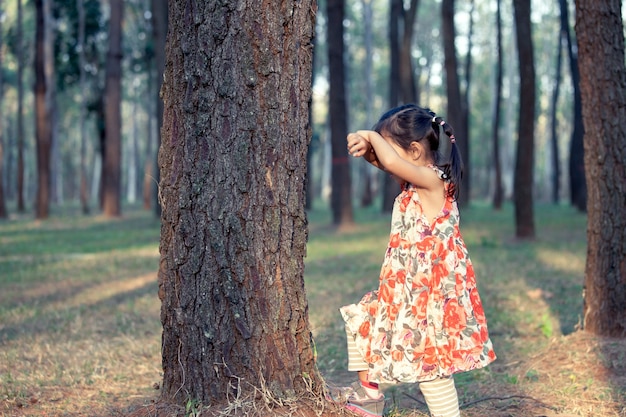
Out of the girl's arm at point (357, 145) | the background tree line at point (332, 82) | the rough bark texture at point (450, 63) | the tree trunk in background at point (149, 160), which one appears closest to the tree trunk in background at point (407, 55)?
the background tree line at point (332, 82)

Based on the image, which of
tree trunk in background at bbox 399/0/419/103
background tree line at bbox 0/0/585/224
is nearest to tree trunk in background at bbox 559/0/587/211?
background tree line at bbox 0/0/585/224

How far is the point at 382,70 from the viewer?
198 feet

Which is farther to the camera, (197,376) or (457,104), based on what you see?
(457,104)

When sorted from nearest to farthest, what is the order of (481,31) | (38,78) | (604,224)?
1. (604,224)
2. (38,78)
3. (481,31)

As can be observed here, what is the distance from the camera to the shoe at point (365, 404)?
12.1 ft

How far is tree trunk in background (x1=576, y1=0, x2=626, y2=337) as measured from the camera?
5898 millimetres

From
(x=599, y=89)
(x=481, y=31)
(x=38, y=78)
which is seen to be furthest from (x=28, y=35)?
(x=599, y=89)

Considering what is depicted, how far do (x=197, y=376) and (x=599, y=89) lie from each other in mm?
3927

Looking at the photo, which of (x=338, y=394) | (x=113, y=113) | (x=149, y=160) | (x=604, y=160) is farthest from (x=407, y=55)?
(x=338, y=394)

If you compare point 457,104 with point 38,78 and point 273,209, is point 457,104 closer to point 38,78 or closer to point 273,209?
point 38,78

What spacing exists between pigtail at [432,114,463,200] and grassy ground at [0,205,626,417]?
128 centimetres

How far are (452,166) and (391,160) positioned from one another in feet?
1.09

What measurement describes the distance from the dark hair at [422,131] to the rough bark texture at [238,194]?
39 cm

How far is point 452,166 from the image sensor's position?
3611mm
